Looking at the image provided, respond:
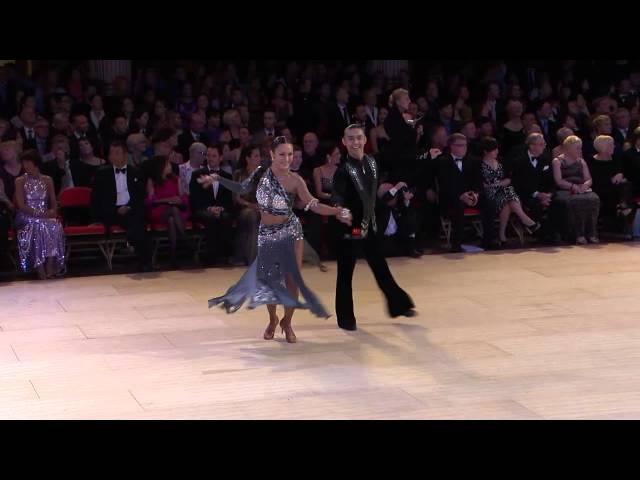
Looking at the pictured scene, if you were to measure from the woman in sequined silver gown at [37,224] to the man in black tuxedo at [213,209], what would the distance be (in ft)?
4.68

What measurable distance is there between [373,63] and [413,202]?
4742 millimetres

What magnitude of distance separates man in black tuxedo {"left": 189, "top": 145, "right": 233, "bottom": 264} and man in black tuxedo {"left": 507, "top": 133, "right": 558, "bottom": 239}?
10.8 ft

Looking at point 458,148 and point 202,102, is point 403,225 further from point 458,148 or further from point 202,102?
point 202,102

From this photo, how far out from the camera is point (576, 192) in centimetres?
1127

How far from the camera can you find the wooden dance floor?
5.52m

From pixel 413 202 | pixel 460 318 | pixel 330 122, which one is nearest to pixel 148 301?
pixel 460 318

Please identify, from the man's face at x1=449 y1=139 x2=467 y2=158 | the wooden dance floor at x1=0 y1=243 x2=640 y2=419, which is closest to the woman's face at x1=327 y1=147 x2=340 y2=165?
the wooden dance floor at x1=0 y1=243 x2=640 y2=419

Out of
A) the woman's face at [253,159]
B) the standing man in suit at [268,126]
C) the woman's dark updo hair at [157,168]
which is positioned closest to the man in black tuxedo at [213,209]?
the woman's dark updo hair at [157,168]

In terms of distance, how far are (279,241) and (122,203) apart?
3514mm

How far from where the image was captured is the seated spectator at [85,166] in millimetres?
10438

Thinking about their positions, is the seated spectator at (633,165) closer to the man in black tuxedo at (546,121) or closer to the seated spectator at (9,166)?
the man in black tuxedo at (546,121)

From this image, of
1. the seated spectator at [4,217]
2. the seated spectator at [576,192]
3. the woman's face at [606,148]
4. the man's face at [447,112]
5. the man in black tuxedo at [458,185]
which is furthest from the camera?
the man's face at [447,112]

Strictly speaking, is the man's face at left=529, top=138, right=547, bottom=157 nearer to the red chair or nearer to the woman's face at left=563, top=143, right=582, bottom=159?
the woman's face at left=563, top=143, right=582, bottom=159

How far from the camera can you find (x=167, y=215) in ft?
→ 33.4
